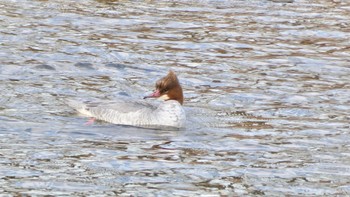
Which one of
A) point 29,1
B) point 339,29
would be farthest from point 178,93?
point 29,1

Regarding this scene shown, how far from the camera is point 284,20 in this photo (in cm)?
2222

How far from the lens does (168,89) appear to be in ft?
47.5

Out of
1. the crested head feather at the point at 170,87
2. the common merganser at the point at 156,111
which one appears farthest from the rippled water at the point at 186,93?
the crested head feather at the point at 170,87

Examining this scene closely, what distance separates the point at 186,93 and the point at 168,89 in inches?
78.2

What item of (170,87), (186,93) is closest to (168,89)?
(170,87)

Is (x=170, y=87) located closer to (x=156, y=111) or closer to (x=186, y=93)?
(x=156, y=111)

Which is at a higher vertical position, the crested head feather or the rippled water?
the crested head feather

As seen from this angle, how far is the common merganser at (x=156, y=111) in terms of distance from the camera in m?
14.4

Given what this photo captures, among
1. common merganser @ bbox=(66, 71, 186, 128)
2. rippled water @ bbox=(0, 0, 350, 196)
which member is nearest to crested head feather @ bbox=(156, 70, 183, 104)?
common merganser @ bbox=(66, 71, 186, 128)

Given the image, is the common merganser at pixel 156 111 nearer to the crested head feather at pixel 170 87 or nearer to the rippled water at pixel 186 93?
the crested head feather at pixel 170 87

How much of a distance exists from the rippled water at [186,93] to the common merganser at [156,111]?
0.18m

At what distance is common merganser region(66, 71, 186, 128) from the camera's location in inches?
565

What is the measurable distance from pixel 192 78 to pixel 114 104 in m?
3.02

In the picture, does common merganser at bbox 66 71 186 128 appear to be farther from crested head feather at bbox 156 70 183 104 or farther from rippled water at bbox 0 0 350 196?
rippled water at bbox 0 0 350 196
